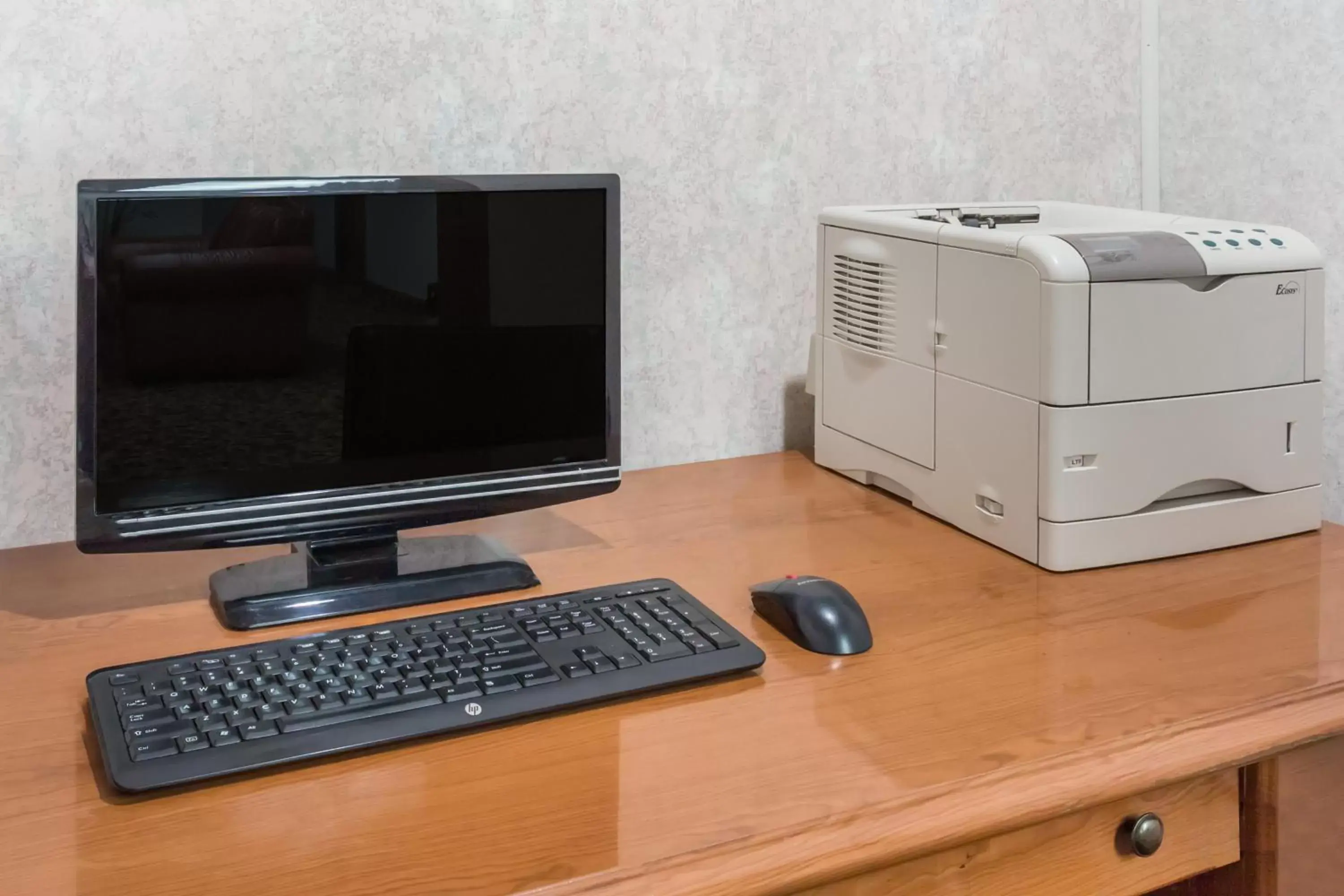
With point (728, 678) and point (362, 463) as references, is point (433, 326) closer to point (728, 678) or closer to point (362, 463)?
point (362, 463)

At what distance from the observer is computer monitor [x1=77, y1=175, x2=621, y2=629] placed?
1013mm

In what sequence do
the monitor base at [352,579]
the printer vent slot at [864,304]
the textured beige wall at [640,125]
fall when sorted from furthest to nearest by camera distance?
1. the printer vent slot at [864,304]
2. the textured beige wall at [640,125]
3. the monitor base at [352,579]

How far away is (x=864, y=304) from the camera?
4.62 ft

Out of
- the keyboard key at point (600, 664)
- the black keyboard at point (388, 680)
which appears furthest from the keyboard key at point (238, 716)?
the keyboard key at point (600, 664)

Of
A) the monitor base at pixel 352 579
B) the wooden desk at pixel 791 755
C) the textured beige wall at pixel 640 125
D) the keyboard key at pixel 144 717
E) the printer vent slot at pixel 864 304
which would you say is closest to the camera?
the wooden desk at pixel 791 755

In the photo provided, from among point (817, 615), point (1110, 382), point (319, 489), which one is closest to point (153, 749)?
point (319, 489)

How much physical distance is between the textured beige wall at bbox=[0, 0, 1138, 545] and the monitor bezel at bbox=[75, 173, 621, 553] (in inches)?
9.2

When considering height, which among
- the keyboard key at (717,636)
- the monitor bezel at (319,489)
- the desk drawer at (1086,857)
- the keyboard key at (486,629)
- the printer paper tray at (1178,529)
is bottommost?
the desk drawer at (1086,857)

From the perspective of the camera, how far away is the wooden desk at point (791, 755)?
2.37 feet

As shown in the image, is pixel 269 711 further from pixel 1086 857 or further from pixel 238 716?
pixel 1086 857

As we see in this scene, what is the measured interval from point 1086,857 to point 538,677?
395mm

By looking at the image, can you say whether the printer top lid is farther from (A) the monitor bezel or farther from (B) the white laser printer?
(A) the monitor bezel

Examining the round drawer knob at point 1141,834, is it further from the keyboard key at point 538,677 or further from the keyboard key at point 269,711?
the keyboard key at point 269,711

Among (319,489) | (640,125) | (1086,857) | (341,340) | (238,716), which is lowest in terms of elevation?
(1086,857)
